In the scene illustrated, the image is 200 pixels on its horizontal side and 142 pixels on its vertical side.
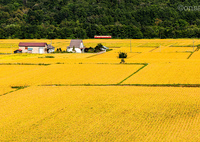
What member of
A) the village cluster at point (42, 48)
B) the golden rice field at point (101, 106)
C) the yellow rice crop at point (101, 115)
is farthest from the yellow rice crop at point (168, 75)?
the village cluster at point (42, 48)

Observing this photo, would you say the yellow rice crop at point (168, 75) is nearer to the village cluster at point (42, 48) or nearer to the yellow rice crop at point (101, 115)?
the yellow rice crop at point (101, 115)

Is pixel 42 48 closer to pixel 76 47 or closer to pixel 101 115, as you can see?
pixel 76 47

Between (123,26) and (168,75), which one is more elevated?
(123,26)

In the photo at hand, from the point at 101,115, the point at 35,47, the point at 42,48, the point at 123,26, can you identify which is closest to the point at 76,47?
the point at 42,48

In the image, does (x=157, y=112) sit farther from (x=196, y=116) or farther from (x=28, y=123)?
(x=28, y=123)

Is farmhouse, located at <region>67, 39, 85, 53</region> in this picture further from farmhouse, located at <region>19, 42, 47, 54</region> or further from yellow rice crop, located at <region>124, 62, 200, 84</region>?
yellow rice crop, located at <region>124, 62, 200, 84</region>

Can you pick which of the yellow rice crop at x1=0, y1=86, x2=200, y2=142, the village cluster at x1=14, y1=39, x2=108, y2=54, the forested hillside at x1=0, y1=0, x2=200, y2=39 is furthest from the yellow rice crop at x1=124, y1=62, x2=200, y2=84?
the forested hillside at x1=0, y1=0, x2=200, y2=39

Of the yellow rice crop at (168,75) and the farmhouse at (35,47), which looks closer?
the yellow rice crop at (168,75)

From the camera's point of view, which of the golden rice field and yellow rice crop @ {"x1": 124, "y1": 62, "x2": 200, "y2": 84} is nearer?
the golden rice field

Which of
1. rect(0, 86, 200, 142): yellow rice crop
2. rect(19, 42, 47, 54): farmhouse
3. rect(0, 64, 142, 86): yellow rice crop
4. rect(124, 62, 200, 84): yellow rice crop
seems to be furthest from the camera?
rect(19, 42, 47, 54): farmhouse
